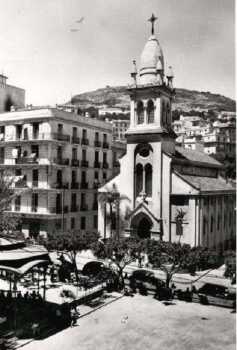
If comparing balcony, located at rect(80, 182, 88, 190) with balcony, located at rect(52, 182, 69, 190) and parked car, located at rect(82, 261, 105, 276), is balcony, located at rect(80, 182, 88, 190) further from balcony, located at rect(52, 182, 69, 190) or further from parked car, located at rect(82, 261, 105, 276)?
parked car, located at rect(82, 261, 105, 276)

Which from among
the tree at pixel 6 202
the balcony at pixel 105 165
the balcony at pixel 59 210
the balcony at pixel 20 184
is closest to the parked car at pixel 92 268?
the tree at pixel 6 202

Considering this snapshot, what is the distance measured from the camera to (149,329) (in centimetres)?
2056

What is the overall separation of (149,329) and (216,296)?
6381 mm

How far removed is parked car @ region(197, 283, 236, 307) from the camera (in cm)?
2439

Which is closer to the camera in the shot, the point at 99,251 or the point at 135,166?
the point at 99,251

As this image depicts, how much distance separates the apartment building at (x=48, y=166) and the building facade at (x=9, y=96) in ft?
20.0

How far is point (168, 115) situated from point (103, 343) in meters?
28.2

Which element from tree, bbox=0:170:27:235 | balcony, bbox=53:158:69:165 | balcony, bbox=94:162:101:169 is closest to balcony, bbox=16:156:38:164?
tree, bbox=0:170:27:235

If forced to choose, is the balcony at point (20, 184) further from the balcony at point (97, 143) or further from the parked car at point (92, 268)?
the parked car at point (92, 268)

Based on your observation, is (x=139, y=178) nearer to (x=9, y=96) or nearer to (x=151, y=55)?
(x=151, y=55)

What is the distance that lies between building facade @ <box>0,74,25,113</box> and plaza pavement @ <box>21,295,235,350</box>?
1497 inches

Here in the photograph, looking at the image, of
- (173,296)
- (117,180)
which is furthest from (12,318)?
(117,180)

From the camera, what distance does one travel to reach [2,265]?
2062 cm

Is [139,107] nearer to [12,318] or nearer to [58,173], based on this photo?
[58,173]
